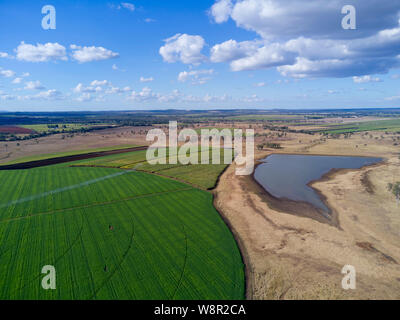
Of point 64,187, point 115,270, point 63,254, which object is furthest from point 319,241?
point 64,187

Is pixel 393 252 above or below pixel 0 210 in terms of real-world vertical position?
below

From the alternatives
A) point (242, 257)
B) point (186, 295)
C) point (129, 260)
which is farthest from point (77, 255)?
point (242, 257)

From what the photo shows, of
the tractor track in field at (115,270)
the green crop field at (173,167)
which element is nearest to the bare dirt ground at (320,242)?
the green crop field at (173,167)

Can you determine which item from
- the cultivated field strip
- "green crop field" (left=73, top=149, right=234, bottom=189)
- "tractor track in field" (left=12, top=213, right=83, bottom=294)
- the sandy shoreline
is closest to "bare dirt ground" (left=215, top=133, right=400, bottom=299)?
the sandy shoreline

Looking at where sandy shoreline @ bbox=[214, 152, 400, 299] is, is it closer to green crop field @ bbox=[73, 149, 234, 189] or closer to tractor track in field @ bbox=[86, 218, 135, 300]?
green crop field @ bbox=[73, 149, 234, 189]

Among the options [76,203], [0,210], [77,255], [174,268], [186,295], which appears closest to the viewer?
[186,295]
